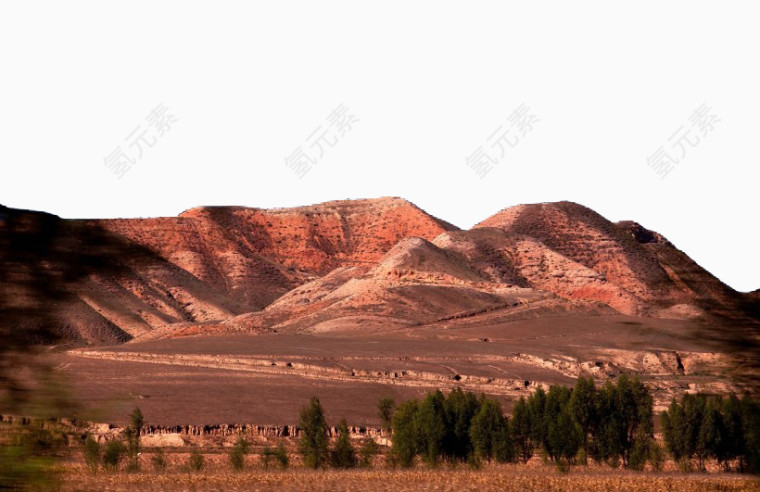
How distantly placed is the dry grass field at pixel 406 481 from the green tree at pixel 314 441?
4.32m

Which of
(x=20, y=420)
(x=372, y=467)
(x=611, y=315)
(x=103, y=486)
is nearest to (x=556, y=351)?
(x=611, y=315)

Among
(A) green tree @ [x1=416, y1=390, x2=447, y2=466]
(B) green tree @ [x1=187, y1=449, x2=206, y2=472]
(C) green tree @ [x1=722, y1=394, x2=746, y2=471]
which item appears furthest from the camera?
(C) green tree @ [x1=722, y1=394, x2=746, y2=471]

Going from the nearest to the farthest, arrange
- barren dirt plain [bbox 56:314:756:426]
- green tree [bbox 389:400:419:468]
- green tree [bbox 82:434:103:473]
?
1. green tree [bbox 82:434:103:473]
2. green tree [bbox 389:400:419:468]
3. barren dirt plain [bbox 56:314:756:426]

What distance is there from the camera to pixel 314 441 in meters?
80.1

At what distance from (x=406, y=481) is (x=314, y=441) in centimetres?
1445

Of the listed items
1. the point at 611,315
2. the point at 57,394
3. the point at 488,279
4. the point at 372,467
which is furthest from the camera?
the point at 488,279

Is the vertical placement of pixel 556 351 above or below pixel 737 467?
above

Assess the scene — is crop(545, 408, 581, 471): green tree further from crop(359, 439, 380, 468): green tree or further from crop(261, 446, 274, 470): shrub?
crop(261, 446, 274, 470): shrub

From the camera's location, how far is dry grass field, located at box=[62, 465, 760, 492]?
203ft

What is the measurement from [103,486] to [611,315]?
106866 millimetres

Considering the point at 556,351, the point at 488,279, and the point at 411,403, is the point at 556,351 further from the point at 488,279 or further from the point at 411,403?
the point at 488,279

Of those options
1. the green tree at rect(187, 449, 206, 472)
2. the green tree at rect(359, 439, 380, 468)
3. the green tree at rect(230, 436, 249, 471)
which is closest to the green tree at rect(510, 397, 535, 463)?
the green tree at rect(359, 439, 380, 468)

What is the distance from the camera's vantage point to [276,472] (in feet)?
239

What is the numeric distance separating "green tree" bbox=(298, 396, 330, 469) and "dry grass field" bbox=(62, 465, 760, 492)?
4316mm
